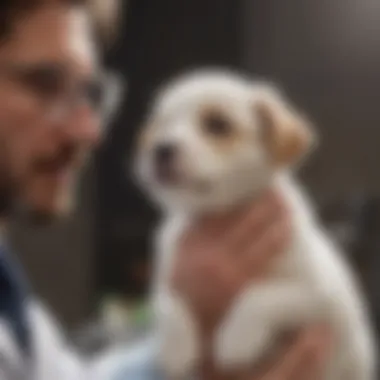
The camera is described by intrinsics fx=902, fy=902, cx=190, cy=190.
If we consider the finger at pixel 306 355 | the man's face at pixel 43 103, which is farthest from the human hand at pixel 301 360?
the man's face at pixel 43 103

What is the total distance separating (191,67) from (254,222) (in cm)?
16

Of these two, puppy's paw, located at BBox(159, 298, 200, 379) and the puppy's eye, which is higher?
the puppy's eye

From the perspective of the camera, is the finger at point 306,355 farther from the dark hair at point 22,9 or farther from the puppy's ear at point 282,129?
the dark hair at point 22,9

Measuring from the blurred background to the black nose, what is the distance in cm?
4

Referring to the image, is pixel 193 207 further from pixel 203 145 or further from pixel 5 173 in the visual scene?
pixel 5 173

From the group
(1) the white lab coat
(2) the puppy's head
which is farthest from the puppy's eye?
(1) the white lab coat

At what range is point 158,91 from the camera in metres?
0.84

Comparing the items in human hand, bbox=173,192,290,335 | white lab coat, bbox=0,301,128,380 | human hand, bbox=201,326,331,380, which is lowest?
human hand, bbox=201,326,331,380

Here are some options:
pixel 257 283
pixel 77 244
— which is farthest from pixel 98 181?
pixel 257 283

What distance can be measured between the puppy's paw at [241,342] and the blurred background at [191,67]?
77 millimetres

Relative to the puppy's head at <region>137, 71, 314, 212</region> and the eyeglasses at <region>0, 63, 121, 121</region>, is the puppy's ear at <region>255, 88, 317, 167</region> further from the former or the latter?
the eyeglasses at <region>0, 63, 121, 121</region>

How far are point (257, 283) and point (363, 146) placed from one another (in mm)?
177

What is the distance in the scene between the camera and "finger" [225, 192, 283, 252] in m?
0.80

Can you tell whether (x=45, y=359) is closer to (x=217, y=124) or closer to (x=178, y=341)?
(x=178, y=341)
